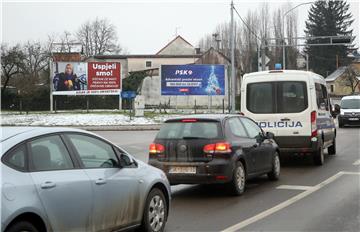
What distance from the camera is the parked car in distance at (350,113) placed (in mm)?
32000

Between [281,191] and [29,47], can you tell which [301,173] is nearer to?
[281,191]

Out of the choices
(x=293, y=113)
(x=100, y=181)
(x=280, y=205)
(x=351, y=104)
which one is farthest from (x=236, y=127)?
(x=351, y=104)

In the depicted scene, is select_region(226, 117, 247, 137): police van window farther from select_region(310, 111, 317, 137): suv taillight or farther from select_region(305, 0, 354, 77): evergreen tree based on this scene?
select_region(305, 0, 354, 77): evergreen tree

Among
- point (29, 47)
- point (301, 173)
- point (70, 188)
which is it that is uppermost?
point (29, 47)

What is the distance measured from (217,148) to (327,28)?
89.4m

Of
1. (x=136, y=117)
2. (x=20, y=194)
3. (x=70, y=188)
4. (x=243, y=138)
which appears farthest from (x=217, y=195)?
(x=136, y=117)

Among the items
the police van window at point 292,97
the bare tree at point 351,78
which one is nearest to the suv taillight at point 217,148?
the police van window at point 292,97

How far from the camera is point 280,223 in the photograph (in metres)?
7.11

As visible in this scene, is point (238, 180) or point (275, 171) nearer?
point (238, 180)

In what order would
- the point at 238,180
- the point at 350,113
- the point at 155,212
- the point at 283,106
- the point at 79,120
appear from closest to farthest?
the point at 155,212 → the point at 238,180 → the point at 283,106 → the point at 350,113 → the point at 79,120

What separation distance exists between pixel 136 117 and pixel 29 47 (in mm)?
44791

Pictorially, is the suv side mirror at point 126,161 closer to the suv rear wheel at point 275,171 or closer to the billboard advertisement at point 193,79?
the suv rear wheel at point 275,171

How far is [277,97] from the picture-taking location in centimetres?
1391

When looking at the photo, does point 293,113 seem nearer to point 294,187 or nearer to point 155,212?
point 294,187
